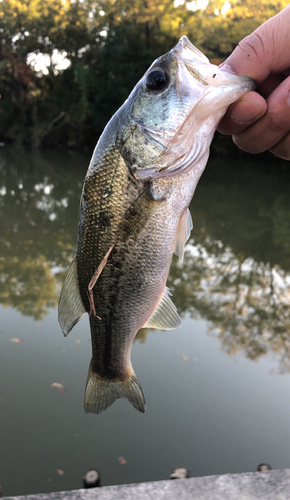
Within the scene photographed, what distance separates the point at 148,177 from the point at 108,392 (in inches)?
43.6

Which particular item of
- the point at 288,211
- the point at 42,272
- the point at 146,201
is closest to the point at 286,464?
the point at 146,201

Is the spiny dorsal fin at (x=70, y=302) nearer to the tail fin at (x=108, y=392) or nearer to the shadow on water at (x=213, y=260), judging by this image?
the tail fin at (x=108, y=392)

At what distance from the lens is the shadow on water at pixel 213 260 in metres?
4.75

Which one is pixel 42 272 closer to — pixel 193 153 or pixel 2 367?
pixel 2 367

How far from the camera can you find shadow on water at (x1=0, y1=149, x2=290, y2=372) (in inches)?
187

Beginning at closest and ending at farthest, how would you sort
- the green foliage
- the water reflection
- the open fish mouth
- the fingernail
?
the open fish mouth
the fingernail
the water reflection
the green foliage

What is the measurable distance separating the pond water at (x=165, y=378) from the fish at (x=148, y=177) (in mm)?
1752

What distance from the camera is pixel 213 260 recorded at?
6.70m

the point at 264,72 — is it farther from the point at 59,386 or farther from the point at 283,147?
the point at 59,386

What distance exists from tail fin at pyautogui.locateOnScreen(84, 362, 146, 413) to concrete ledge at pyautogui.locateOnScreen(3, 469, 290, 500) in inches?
20.3

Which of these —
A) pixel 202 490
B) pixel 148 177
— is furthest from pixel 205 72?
pixel 202 490

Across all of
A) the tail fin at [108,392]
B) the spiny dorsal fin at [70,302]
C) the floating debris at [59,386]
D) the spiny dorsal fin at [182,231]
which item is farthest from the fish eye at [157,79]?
the floating debris at [59,386]

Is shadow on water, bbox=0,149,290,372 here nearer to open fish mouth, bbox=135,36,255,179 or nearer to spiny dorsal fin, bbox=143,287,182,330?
spiny dorsal fin, bbox=143,287,182,330

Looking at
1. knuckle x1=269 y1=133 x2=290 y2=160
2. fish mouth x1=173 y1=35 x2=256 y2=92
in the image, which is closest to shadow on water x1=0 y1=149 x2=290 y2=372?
knuckle x1=269 y1=133 x2=290 y2=160
